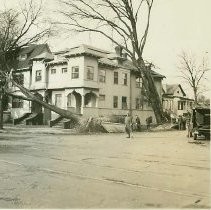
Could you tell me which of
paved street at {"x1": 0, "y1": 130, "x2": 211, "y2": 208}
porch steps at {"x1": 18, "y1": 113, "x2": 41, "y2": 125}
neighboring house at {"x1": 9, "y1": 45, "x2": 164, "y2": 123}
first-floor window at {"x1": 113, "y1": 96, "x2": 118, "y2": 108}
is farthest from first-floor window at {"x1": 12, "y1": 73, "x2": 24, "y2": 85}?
paved street at {"x1": 0, "y1": 130, "x2": 211, "y2": 208}

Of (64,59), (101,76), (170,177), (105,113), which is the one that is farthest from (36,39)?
(170,177)

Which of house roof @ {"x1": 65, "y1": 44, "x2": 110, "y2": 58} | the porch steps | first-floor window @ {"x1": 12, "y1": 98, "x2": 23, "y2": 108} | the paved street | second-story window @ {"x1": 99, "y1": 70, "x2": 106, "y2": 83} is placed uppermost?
house roof @ {"x1": 65, "y1": 44, "x2": 110, "y2": 58}

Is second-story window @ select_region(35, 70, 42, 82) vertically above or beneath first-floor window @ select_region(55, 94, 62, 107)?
above

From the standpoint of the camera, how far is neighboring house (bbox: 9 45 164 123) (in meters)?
27.4

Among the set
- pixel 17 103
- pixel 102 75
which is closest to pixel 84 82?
pixel 102 75

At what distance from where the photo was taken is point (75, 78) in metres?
27.6

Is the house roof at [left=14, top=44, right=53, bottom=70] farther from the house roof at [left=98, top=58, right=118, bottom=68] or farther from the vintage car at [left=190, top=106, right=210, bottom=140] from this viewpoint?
the vintage car at [left=190, top=106, right=210, bottom=140]

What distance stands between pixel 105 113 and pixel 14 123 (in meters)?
6.66

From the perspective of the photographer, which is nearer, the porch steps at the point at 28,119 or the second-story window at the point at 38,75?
the porch steps at the point at 28,119

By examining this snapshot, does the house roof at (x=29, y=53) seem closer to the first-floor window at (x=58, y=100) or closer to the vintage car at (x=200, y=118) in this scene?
the first-floor window at (x=58, y=100)

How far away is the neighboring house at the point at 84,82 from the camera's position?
2739 centimetres

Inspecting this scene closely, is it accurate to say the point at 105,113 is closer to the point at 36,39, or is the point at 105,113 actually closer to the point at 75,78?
the point at 75,78

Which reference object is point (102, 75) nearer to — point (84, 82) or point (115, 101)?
point (84, 82)

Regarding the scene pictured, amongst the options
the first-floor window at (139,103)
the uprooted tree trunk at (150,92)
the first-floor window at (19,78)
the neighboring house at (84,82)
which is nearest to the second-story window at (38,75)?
the neighboring house at (84,82)
